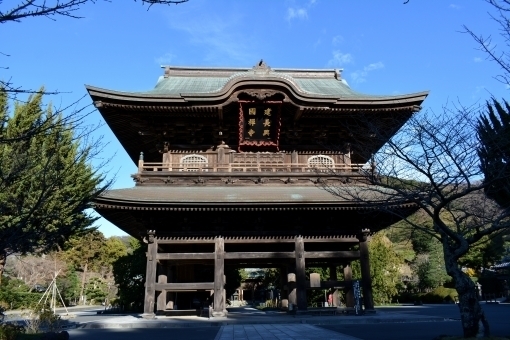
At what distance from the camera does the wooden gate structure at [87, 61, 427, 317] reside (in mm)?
15312

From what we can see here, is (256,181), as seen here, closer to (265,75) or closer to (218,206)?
(218,206)

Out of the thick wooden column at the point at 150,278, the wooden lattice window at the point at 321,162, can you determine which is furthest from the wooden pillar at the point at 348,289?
the thick wooden column at the point at 150,278

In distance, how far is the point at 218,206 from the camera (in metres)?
14.6

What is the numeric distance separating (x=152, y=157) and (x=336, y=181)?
958 centimetres

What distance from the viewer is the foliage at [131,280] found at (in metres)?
25.5

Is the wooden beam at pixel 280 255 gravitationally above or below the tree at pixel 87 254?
below

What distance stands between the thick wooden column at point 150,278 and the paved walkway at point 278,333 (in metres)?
3.30

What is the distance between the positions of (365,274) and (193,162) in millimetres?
8756

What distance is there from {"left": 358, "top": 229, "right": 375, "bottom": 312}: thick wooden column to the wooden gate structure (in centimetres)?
4

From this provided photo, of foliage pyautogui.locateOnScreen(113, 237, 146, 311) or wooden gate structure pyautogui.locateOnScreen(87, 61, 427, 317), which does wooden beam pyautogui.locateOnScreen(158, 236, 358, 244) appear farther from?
foliage pyautogui.locateOnScreen(113, 237, 146, 311)

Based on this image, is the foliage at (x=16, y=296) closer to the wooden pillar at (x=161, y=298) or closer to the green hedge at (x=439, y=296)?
the wooden pillar at (x=161, y=298)

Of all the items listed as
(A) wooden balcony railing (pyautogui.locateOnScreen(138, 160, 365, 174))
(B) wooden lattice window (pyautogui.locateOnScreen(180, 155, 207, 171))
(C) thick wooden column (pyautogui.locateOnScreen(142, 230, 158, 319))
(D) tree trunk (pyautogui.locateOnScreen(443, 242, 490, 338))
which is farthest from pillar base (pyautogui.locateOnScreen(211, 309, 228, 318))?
(D) tree trunk (pyautogui.locateOnScreen(443, 242, 490, 338))

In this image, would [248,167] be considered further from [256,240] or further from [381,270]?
[381,270]

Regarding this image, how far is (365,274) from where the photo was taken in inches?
626
